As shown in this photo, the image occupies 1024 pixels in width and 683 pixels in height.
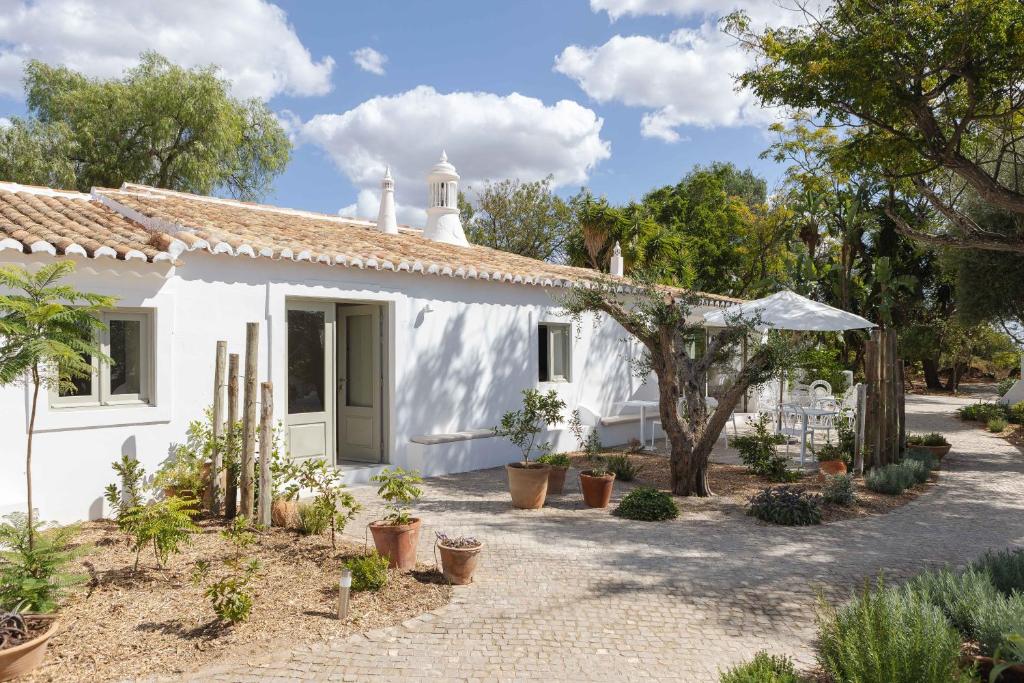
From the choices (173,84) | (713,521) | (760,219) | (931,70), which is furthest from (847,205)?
(173,84)

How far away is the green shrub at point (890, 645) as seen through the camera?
316 cm

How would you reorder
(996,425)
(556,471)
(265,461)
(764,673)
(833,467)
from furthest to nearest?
1. (996,425)
2. (833,467)
3. (556,471)
4. (265,461)
5. (764,673)

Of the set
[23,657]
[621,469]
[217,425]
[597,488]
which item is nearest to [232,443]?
[217,425]

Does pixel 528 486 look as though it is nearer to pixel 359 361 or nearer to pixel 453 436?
pixel 453 436

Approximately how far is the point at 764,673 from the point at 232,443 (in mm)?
5848

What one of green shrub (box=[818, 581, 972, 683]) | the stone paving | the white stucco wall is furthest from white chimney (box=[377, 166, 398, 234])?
green shrub (box=[818, 581, 972, 683])

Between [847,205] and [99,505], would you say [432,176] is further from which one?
[847,205]

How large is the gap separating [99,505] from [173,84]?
72.7 feet

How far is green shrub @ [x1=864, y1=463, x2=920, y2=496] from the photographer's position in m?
9.27

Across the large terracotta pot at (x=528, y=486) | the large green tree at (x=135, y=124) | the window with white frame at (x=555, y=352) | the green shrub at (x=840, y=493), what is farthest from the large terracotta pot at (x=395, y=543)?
the large green tree at (x=135, y=124)

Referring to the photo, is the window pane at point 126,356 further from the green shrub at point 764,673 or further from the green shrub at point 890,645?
the green shrub at point 890,645

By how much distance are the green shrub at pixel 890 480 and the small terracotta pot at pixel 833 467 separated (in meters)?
0.61

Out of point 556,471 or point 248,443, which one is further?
point 556,471

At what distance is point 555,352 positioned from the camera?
13.4m
